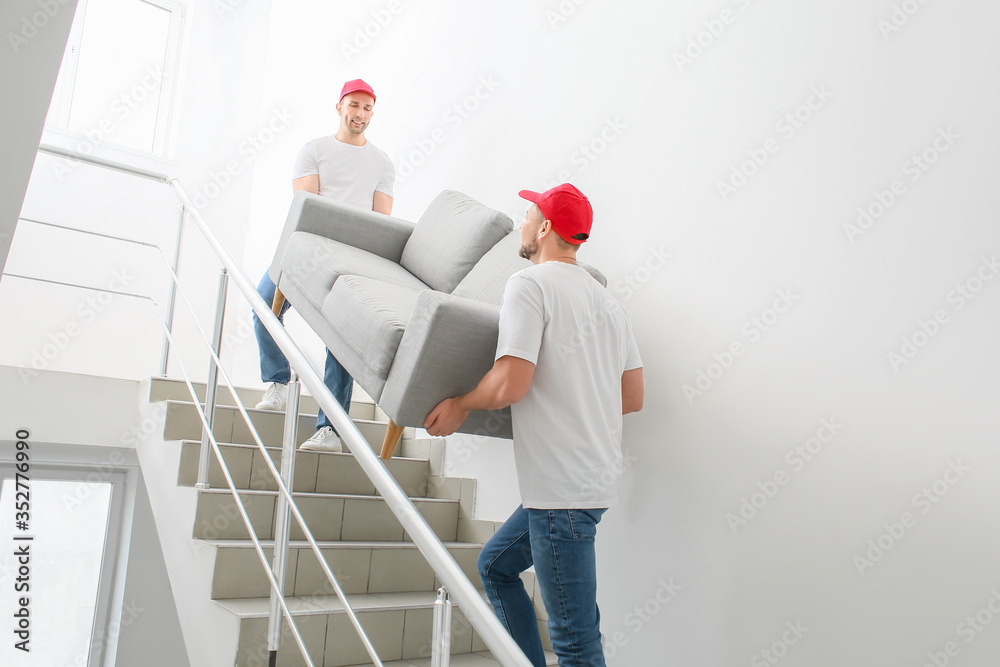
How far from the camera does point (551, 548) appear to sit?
154 cm

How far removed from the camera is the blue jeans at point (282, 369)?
8.93 ft

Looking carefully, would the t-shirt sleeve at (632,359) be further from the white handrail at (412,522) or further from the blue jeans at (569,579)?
the white handrail at (412,522)

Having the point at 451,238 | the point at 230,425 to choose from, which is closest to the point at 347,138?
the point at 451,238

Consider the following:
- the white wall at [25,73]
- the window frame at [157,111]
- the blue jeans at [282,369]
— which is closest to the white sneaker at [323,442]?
the blue jeans at [282,369]

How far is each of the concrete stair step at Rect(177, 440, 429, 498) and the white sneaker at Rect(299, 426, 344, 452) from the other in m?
0.05

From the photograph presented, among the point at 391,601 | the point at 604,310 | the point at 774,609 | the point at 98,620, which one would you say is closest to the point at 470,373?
the point at 604,310

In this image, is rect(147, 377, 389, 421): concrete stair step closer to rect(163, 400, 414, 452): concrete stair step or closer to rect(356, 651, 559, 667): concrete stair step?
rect(163, 400, 414, 452): concrete stair step

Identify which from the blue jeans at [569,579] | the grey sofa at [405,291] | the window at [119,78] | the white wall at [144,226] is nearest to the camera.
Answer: the blue jeans at [569,579]

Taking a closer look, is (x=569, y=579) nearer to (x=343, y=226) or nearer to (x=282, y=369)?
(x=282, y=369)

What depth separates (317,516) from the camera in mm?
2396

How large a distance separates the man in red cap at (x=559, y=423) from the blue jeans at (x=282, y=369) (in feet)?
3.45

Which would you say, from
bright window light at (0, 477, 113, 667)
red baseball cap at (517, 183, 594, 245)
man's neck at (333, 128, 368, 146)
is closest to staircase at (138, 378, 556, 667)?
red baseball cap at (517, 183, 594, 245)

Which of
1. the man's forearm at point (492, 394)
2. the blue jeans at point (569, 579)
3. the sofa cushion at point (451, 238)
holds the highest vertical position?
the sofa cushion at point (451, 238)

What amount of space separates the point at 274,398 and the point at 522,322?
5.40 feet
